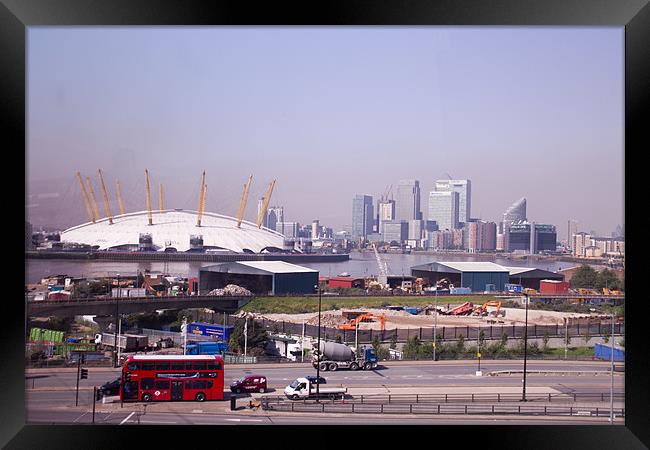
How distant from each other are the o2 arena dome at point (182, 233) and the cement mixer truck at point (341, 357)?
289cm

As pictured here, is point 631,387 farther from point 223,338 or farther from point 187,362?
point 223,338

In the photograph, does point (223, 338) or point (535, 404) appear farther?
point (223, 338)

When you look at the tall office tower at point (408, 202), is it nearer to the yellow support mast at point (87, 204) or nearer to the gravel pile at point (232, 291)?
the gravel pile at point (232, 291)

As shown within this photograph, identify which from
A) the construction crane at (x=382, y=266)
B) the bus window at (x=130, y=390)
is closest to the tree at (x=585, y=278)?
the construction crane at (x=382, y=266)

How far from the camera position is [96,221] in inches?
319

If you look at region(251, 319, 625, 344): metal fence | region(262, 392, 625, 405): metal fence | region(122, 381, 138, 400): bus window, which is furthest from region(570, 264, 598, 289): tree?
region(122, 381, 138, 400): bus window

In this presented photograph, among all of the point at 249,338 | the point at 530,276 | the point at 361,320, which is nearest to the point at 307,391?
the point at 249,338

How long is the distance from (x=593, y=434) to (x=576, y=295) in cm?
536

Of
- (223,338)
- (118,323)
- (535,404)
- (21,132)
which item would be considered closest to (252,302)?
(223,338)

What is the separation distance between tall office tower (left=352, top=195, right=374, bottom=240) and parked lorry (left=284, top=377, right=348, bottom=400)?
3.15 m

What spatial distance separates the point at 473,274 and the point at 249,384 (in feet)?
13.7

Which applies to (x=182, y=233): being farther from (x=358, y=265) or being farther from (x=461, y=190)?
(x=461, y=190)

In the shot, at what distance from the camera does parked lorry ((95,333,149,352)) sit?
5684 millimetres

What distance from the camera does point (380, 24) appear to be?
2.66 meters
